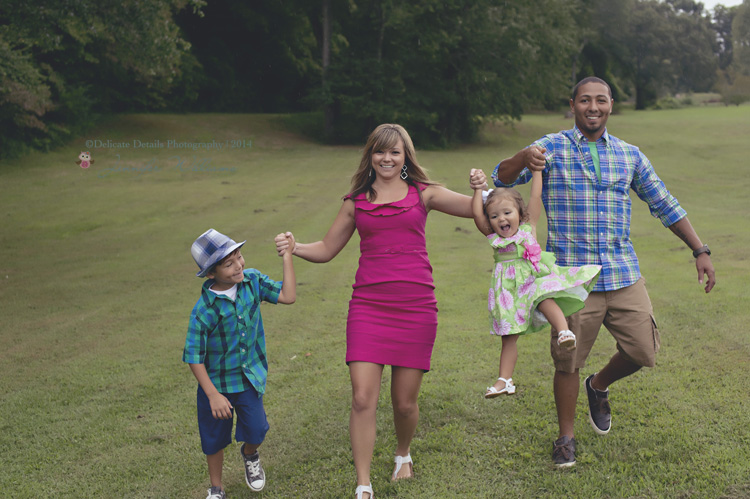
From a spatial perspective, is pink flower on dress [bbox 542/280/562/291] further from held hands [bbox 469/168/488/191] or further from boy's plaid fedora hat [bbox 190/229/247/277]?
boy's plaid fedora hat [bbox 190/229/247/277]

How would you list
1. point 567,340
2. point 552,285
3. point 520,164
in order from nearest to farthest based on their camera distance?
point 567,340
point 552,285
point 520,164

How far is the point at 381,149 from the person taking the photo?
4.27 meters

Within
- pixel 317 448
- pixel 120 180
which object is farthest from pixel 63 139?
pixel 317 448

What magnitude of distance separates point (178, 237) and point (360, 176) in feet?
37.3

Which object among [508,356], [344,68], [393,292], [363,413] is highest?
[344,68]

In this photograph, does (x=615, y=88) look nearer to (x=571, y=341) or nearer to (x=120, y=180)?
(x=120, y=180)

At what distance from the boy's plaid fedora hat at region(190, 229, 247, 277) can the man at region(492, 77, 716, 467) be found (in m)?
1.79

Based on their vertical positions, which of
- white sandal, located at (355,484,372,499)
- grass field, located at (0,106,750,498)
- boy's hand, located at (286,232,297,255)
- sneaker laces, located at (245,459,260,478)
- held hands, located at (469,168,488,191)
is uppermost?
held hands, located at (469,168,488,191)

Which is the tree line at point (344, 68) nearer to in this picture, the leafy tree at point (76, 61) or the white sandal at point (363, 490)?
the leafy tree at point (76, 61)

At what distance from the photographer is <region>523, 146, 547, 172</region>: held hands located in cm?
420

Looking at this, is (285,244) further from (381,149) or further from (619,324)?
(619,324)

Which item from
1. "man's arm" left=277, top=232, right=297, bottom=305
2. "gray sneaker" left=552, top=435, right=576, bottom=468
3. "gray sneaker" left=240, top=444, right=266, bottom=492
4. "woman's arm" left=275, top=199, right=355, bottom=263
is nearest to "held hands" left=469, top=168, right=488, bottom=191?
"woman's arm" left=275, top=199, right=355, bottom=263

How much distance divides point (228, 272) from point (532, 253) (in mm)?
1766

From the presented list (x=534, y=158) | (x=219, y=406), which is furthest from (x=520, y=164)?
A: (x=219, y=406)
